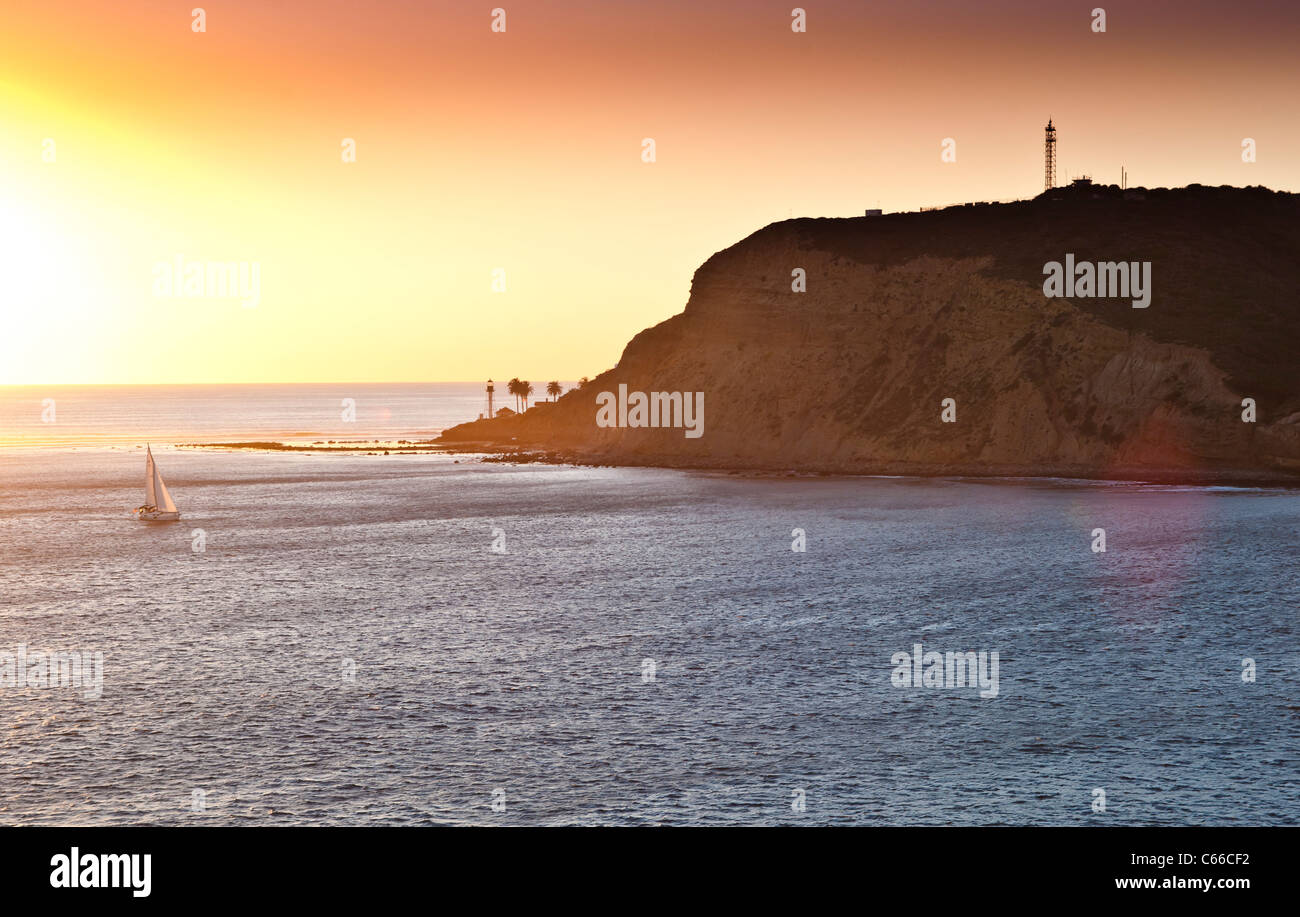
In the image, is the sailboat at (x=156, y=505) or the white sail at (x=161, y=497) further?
the white sail at (x=161, y=497)

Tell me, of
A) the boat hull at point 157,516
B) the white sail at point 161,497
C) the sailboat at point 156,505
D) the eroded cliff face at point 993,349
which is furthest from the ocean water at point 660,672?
the eroded cliff face at point 993,349

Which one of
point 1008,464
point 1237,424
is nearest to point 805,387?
point 1008,464

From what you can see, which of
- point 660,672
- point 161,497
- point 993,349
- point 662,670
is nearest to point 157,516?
point 161,497

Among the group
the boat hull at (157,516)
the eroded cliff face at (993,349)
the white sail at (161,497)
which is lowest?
the boat hull at (157,516)

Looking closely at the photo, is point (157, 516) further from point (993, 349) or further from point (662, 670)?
point (993, 349)

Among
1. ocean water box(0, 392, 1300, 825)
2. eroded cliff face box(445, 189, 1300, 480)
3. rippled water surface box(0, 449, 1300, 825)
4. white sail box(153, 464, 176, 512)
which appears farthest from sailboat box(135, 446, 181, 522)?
eroded cliff face box(445, 189, 1300, 480)

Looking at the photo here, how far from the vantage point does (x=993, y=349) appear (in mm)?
139125

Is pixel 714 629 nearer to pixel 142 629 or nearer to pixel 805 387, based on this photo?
pixel 142 629

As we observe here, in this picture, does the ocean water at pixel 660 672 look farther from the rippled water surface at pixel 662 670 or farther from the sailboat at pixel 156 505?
the sailboat at pixel 156 505

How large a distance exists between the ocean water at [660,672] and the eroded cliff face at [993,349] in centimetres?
2986

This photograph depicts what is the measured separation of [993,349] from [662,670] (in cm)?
10760

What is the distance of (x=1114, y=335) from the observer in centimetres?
13238

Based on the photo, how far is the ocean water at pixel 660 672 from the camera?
28672 millimetres
